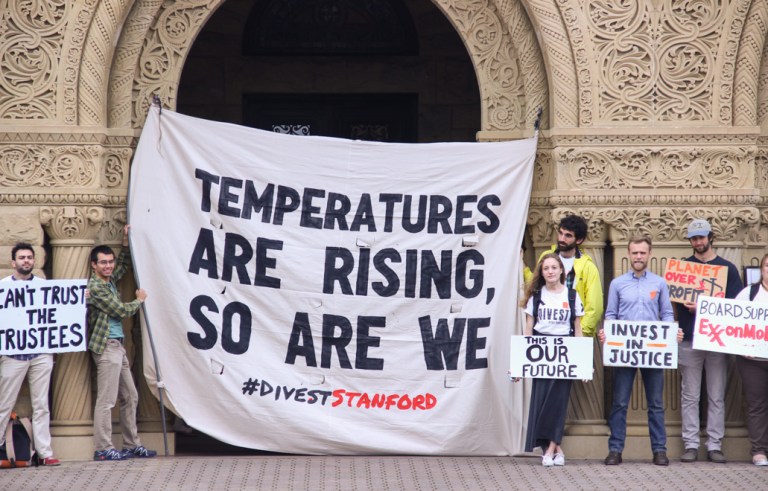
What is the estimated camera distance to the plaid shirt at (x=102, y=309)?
10461 mm

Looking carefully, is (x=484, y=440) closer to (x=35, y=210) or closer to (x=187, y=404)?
(x=187, y=404)

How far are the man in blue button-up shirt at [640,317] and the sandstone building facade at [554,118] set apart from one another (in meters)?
0.45

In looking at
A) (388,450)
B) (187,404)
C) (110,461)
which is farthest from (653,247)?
(110,461)

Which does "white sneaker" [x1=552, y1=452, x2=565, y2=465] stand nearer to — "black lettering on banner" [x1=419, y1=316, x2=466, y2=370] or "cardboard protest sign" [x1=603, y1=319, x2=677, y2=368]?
"cardboard protest sign" [x1=603, y1=319, x2=677, y2=368]

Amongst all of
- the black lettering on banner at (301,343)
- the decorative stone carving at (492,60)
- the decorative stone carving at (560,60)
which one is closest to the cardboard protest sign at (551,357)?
the black lettering on banner at (301,343)

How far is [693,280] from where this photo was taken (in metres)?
10.7

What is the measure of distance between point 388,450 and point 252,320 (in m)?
1.53

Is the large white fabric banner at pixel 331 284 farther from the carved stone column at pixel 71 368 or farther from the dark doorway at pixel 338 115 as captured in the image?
the dark doorway at pixel 338 115

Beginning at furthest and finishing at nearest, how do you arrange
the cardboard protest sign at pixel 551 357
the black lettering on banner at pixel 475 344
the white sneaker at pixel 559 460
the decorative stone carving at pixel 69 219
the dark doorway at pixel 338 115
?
the dark doorway at pixel 338 115 → the black lettering on banner at pixel 475 344 → the decorative stone carving at pixel 69 219 → the white sneaker at pixel 559 460 → the cardboard protest sign at pixel 551 357

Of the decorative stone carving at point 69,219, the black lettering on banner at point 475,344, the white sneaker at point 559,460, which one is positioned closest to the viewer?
the white sneaker at point 559,460

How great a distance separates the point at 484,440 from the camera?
10.9m

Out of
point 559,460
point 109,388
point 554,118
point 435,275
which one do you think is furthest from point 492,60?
point 109,388

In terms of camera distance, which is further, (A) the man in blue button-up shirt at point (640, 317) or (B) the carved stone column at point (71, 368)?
(B) the carved stone column at point (71, 368)

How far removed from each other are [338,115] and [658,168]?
14.8 feet
